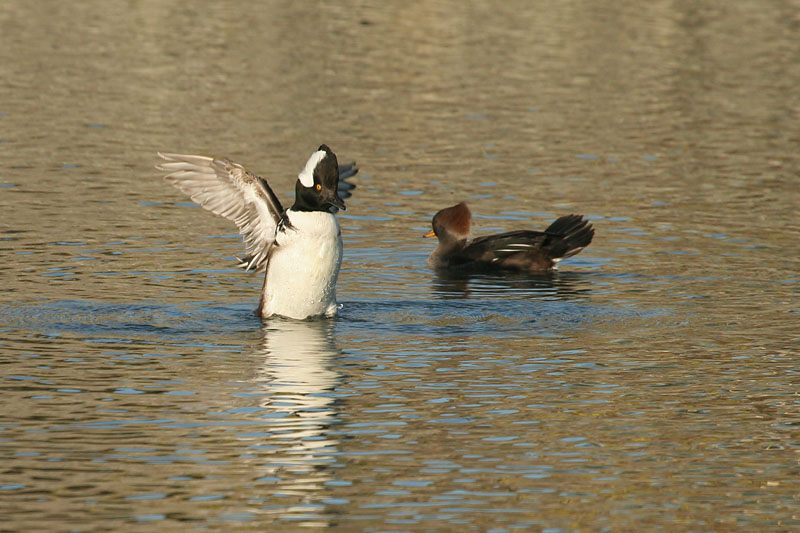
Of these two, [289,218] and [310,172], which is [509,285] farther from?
[310,172]

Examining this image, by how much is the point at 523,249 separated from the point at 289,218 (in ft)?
13.9

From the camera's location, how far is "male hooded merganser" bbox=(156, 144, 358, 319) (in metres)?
13.7

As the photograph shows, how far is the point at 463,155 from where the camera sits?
82.5 feet

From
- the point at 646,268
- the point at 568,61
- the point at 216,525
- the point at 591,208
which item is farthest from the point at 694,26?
the point at 216,525

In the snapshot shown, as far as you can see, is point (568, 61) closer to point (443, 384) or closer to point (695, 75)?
point (695, 75)

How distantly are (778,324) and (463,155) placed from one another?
38.9ft

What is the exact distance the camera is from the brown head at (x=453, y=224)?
18047 millimetres

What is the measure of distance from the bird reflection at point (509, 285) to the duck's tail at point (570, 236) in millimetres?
283

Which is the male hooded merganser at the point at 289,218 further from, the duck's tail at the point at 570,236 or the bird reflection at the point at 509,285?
the duck's tail at the point at 570,236

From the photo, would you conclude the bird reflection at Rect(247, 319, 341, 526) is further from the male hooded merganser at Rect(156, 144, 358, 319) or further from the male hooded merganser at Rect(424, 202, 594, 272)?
the male hooded merganser at Rect(424, 202, 594, 272)

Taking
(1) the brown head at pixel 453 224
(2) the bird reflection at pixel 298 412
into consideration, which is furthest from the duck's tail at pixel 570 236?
(2) the bird reflection at pixel 298 412

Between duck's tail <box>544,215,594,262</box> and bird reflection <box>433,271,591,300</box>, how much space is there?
283mm

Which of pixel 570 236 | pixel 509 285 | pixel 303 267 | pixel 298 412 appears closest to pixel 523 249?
pixel 570 236

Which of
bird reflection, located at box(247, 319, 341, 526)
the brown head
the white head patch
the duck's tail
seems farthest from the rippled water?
the white head patch
